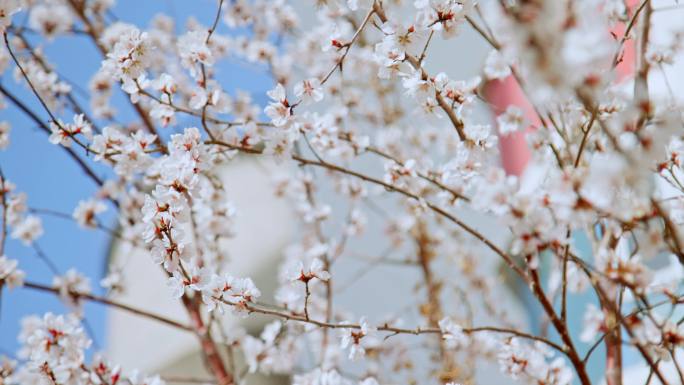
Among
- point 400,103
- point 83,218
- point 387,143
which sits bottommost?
point 83,218

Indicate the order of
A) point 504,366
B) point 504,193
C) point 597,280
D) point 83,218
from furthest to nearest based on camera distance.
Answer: point 83,218 < point 504,366 < point 597,280 < point 504,193

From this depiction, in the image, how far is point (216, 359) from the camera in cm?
203

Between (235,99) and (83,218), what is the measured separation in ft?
2.53

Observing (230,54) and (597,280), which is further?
(230,54)

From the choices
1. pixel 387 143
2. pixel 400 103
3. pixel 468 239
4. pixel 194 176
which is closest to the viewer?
pixel 194 176

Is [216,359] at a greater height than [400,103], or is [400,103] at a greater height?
[400,103]

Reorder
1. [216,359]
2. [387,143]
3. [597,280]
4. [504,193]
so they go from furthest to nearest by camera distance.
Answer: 1. [387,143]
2. [216,359]
3. [597,280]
4. [504,193]

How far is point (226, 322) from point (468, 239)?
1.59 meters

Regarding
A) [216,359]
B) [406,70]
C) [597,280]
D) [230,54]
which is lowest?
[597,280]

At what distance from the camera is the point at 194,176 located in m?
1.31

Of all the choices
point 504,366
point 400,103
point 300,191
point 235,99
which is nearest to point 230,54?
point 235,99

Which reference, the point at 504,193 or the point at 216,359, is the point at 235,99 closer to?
the point at 216,359

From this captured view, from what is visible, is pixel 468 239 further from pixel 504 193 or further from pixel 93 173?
pixel 504 193

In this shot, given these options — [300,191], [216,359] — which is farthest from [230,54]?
[216,359]
